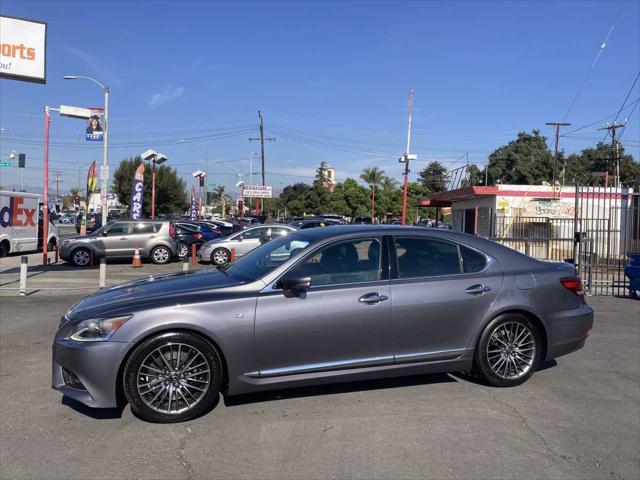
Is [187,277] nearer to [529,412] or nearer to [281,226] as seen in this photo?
[529,412]

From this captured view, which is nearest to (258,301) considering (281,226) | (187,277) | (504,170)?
(187,277)

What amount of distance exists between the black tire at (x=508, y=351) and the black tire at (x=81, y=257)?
16393 millimetres

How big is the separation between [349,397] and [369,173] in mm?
72951

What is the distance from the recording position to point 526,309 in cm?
516

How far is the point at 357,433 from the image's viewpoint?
4133mm

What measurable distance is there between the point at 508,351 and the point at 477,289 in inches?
27.5

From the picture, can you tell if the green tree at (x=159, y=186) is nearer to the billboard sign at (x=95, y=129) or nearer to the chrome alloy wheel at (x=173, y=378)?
the billboard sign at (x=95, y=129)

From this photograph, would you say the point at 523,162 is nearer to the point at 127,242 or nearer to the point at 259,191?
the point at 259,191

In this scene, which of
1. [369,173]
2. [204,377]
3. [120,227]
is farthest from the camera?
[369,173]

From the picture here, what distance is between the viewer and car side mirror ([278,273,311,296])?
4430mm

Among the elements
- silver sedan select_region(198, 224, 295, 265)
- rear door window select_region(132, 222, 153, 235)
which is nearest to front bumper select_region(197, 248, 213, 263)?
silver sedan select_region(198, 224, 295, 265)

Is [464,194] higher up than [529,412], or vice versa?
[464,194]

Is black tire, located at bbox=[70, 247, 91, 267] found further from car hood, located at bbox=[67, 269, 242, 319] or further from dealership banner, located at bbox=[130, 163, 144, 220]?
car hood, located at bbox=[67, 269, 242, 319]

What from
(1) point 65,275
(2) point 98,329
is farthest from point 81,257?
(2) point 98,329
